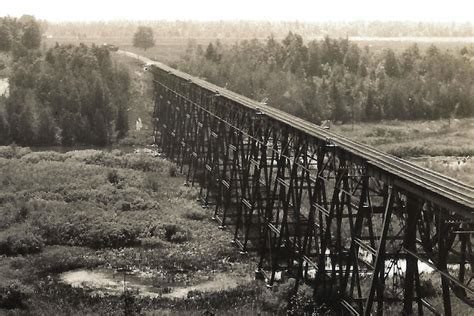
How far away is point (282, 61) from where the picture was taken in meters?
94.9

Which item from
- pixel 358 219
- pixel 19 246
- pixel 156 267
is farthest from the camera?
pixel 19 246

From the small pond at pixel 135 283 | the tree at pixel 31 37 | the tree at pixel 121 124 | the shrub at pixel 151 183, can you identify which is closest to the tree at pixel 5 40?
the tree at pixel 31 37

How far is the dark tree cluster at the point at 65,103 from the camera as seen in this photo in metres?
61.8

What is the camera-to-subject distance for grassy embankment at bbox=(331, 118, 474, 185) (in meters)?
52.5

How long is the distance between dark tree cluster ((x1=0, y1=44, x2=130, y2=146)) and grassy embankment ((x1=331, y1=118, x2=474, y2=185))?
2385 cm

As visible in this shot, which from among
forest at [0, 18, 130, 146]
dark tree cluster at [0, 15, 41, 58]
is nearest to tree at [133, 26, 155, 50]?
dark tree cluster at [0, 15, 41, 58]

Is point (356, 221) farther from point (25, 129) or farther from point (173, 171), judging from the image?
point (25, 129)

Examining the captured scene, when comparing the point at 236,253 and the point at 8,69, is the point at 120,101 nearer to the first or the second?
the point at 8,69

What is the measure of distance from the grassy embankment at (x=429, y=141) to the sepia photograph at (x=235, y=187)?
0.94 ft

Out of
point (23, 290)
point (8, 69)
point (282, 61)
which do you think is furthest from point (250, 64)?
point (23, 290)

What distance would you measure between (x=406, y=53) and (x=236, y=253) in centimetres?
7443

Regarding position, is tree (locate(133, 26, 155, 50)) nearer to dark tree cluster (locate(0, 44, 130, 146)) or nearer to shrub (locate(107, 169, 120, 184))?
dark tree cluster (locate(0, 44, 130, 146))

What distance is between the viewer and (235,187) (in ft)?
109

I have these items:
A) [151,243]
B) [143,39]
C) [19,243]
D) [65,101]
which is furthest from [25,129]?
[143,39]
